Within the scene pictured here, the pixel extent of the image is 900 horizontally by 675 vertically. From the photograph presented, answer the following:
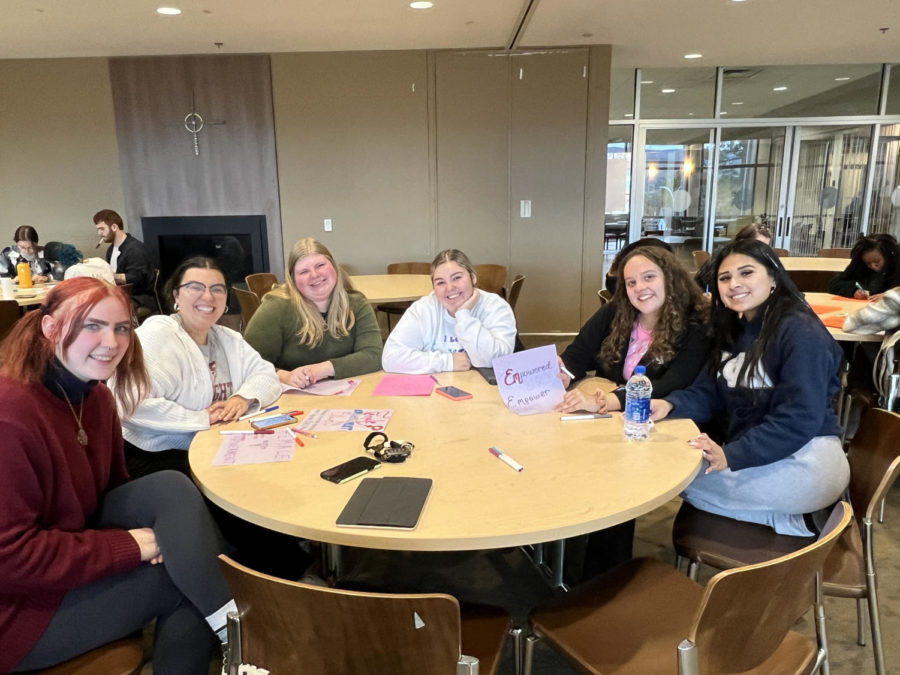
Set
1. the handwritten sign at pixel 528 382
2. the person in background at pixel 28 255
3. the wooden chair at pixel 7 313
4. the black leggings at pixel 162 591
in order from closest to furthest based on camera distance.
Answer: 1. the black leggings at pixel 162 591
2. the handwritten sign at pixel 528 382
3. the wooden chair at pixel 7 313
4. the person in background at pixel 28 255

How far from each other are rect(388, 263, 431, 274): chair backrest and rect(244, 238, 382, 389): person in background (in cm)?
298

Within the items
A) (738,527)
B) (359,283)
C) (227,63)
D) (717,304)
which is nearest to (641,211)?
(359,283)

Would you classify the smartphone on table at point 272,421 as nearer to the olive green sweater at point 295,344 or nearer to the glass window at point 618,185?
the olive green sweater at point 295,344

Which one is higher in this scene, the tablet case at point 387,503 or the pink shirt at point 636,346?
the pink shirt at point 636,346

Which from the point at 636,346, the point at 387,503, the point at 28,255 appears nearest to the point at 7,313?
the point at 28,255

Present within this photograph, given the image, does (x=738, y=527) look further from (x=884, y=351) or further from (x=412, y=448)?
(x=884, y=351)

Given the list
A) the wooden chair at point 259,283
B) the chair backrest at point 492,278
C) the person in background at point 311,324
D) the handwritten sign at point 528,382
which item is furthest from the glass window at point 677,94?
the handwritten sign at point 528,382

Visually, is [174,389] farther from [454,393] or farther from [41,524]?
[454,393]

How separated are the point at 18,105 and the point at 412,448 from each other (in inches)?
251

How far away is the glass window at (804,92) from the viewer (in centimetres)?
693

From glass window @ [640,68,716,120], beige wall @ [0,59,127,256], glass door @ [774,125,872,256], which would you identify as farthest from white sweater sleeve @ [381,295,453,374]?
glass door @ [774,125,872,256]

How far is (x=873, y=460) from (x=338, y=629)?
1531 millimetres

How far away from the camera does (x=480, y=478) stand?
4.95 feet

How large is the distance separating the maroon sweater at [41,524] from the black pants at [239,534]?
488 millimetres
